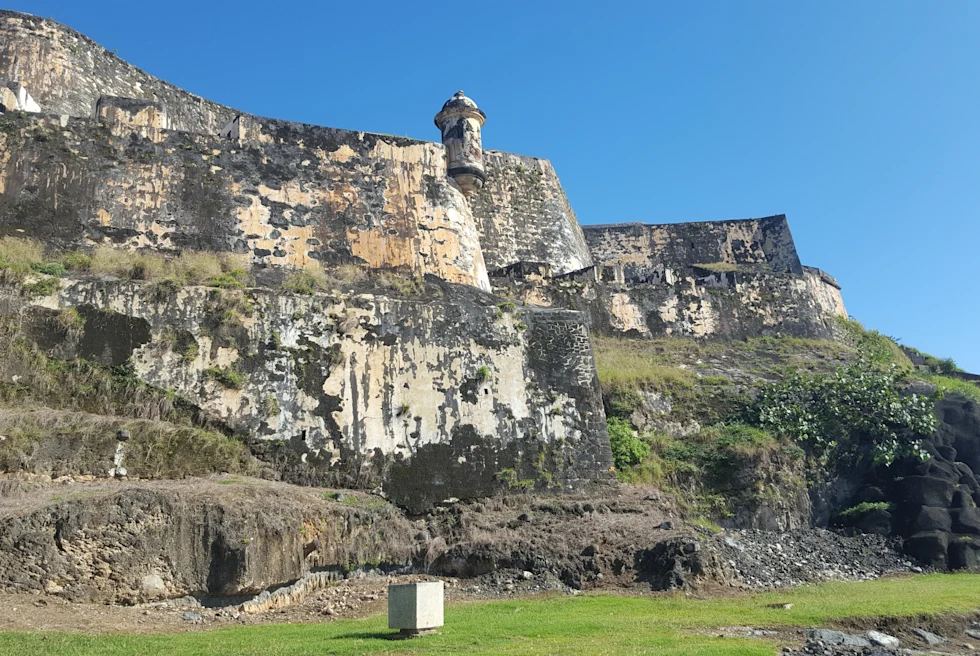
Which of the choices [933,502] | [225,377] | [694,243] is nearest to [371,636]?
[225,377]

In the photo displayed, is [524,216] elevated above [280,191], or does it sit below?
above

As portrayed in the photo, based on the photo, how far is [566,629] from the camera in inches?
349

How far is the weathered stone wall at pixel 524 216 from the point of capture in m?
24.6

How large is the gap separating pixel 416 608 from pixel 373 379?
5903mm

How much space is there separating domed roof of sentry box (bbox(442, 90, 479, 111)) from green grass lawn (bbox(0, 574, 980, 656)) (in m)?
13.3

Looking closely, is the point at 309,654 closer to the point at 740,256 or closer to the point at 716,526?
the point at 716,526

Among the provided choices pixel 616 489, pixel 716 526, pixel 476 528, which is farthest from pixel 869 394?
pixel 476 528

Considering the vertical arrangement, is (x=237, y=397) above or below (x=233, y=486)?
above

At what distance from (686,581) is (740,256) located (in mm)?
21208

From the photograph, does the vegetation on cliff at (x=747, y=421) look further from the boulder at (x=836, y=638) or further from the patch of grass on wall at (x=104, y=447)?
the patch of grass on wall at (x=104, y=447)

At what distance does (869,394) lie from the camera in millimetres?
17969

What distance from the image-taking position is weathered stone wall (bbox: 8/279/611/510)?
1275cm

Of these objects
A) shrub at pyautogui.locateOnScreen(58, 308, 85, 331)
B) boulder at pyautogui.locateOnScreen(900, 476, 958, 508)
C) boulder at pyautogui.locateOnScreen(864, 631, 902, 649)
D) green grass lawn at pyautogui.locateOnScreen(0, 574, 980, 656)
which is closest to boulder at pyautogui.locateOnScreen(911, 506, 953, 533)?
boulder at pyautogui.locateOnScreen(900, 476, 958, 508)

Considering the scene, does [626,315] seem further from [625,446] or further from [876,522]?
[876,522]
